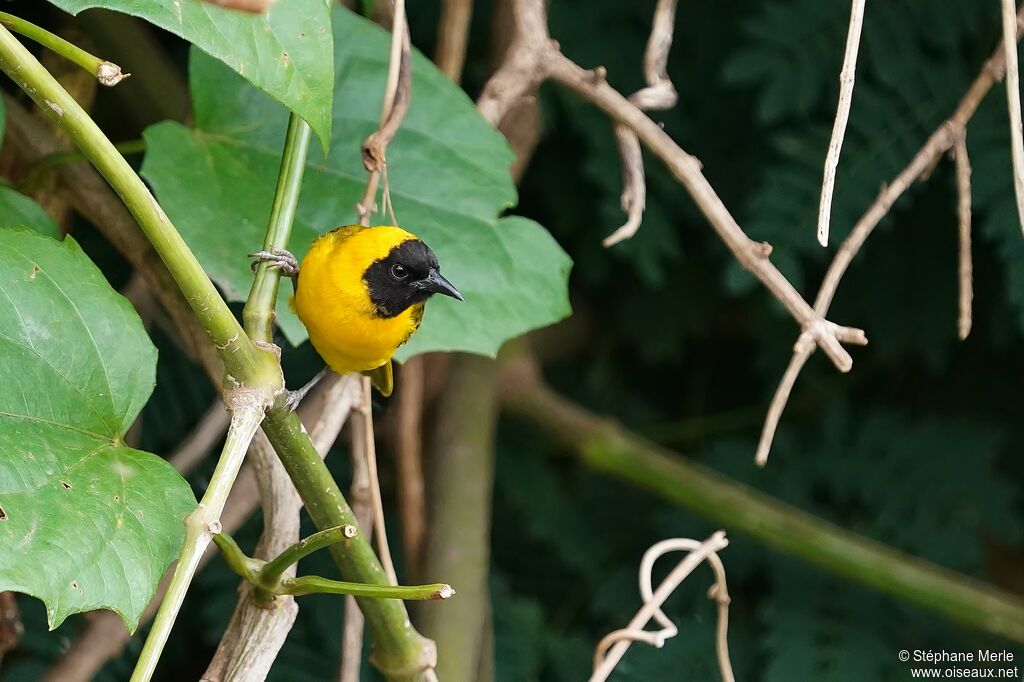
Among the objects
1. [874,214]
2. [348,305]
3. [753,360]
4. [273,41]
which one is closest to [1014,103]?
[874,214]

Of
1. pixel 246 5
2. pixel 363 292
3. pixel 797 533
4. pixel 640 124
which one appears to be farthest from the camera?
pixel 797 533

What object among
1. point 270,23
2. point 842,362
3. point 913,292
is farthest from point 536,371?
point 270,23

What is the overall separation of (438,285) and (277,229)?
1.40ft

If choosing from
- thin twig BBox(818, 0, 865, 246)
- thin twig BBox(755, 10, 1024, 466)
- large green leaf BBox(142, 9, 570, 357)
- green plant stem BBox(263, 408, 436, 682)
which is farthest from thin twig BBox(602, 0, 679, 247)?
green plant stem BBox(263, 408, 436, 682)

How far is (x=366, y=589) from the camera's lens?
865mm

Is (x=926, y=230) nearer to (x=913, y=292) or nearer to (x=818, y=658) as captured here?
(x=913, y=292)

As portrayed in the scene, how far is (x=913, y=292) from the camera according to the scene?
7.45 feet

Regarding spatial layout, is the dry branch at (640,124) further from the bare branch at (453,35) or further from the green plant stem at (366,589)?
the green plant stem at (366,589)

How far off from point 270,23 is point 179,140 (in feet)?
1.35

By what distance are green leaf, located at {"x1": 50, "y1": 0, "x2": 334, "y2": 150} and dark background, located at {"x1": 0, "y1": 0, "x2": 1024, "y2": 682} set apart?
35.9 inches

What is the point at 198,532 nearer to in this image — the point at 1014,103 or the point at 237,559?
the point at 237,559

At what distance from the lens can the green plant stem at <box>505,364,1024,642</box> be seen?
6.56 ft

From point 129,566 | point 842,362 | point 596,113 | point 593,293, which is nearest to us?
point 129,566

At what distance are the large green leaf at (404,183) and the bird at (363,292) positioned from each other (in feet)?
0.14
